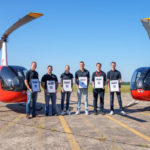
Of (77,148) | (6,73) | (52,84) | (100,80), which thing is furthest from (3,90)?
(77,148)

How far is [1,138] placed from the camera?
15.6 feet

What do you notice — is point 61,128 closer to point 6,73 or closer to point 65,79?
point 65,79

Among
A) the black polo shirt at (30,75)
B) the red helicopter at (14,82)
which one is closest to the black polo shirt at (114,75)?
the black polo shirt at (30,75)

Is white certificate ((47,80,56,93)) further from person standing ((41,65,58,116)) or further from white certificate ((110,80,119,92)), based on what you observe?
white certificate ((110,80,119,92))

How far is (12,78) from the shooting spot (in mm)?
8383

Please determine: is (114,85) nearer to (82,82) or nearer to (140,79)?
(82,82)

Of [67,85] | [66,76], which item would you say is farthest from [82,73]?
[67,85]

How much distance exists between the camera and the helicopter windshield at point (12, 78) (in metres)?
8.23

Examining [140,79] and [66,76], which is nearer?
[66,76]

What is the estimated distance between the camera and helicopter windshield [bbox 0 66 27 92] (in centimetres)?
823

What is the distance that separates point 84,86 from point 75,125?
2214 mm

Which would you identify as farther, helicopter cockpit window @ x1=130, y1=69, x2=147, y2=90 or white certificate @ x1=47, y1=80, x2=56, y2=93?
helicopter cockpit window @ x1=130, y1=69, x2=147, y2=90

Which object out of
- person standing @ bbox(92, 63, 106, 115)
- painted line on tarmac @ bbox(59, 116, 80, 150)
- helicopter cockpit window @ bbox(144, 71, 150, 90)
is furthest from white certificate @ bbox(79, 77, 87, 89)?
helicopter cockpit window @ bbox(144, 71, 150, 90)

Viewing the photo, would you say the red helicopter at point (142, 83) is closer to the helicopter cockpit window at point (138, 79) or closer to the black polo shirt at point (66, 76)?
the helicopter cockpit window at point (138, 79)
